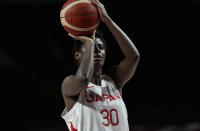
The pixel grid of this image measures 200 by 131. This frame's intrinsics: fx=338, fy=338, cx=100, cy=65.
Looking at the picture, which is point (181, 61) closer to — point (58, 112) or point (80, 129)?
point (58, 112)

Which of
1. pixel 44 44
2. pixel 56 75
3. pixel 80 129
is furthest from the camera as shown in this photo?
pixel 44 44

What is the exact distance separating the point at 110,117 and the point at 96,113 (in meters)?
0.11

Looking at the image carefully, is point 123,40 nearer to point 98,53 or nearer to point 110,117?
point 98,53

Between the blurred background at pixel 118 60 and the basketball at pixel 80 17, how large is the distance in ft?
10.3

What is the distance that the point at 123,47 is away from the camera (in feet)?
8.23

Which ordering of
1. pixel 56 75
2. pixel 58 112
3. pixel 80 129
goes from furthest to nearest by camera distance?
pixel 56 75
pixel 58 112
pixel 80 129

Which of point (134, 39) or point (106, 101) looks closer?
point (106, 101)

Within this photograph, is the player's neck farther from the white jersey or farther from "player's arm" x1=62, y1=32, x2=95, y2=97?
"player's arm" x1=62, y1=32, x2=95, y2=97

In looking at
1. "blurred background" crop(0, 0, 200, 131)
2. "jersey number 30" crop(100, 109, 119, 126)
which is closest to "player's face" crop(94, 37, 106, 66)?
"jersey number 30" crop(100, 109, 119, 126)

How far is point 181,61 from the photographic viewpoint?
698 cm

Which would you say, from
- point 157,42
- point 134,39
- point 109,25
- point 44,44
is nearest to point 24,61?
point 44,44

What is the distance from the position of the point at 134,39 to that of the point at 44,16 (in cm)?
191

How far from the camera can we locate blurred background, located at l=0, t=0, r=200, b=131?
18.7 ft

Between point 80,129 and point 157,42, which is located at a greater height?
point 80,129
